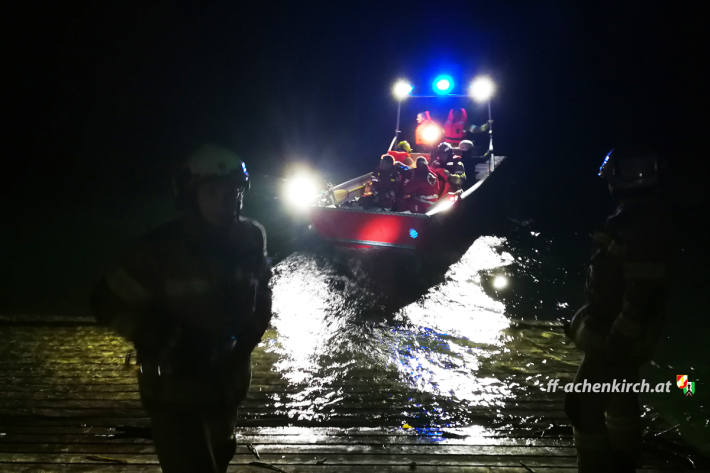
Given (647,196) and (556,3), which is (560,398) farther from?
(556,3)

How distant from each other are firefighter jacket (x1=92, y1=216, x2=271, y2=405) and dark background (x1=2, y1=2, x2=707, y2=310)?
7.08 meters

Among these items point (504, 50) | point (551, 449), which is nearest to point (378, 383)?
point (551, 449)

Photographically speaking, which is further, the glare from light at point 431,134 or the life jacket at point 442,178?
the glare from light at point 431,134

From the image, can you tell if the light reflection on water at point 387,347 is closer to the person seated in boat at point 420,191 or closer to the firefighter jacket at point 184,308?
the person seated in boat at point 420,191

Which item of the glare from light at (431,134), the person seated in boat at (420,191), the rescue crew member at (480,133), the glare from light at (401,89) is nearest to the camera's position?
the person seated in boat at (420,191)

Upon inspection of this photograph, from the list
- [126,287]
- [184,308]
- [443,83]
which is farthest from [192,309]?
[443,83]

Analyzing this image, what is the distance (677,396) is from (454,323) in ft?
8.89

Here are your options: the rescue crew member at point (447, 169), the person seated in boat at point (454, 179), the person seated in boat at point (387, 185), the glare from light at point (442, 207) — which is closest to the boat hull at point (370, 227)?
the glare from light at point (442, 207)

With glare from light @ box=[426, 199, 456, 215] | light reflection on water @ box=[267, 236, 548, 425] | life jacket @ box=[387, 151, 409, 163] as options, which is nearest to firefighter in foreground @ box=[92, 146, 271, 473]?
light reflection on water @ box=[267, 236, 548, 425]

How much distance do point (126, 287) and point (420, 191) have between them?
8.39m

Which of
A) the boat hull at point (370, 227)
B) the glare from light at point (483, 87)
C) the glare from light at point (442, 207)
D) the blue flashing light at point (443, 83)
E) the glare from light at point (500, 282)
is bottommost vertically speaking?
the glare from light at point (500, 282)

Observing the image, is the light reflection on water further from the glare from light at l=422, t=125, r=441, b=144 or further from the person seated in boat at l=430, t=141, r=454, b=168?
the glare from light at l=422, t=125, r=441, b=144

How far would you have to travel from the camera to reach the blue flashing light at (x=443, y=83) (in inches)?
583

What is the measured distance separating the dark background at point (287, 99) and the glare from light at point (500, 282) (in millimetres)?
3721
